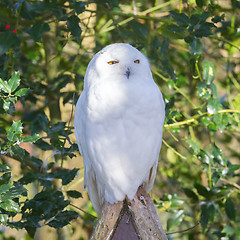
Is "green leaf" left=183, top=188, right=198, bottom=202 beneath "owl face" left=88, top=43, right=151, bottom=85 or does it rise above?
→ beneath

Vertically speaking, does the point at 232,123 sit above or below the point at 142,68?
below

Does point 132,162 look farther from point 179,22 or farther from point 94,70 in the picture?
point 179,22

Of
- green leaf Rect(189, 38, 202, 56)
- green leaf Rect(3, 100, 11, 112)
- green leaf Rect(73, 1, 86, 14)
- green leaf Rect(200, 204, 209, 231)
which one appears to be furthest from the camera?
green leaf Rect(200, 204, 209, 231)

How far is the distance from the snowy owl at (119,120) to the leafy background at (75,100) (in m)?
0.27

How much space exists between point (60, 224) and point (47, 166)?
37 centimetres

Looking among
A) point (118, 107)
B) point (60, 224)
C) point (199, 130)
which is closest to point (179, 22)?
point (118, 107)

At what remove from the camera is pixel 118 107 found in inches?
62.1

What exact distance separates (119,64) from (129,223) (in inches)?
26.0

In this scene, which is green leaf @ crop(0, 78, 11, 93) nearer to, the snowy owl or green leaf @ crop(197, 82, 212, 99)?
the snowy owl

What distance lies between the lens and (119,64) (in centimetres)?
157

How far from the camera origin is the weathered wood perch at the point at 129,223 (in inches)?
63.0

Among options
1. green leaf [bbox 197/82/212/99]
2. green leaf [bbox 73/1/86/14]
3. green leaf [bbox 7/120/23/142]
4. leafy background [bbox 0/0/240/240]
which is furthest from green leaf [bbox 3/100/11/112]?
green leaf [bbox 197/82/212/99]

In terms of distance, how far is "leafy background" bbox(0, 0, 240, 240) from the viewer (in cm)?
200

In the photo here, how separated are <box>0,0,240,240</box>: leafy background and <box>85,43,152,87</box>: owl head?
15.5 inches
